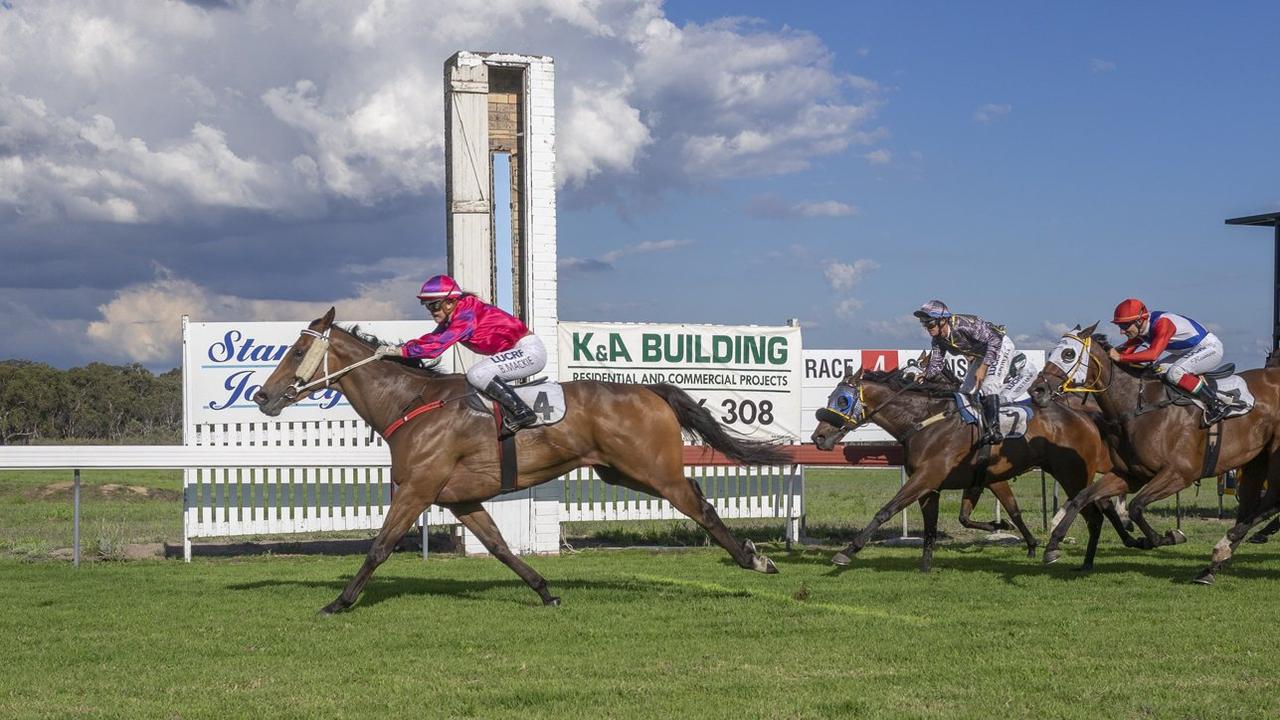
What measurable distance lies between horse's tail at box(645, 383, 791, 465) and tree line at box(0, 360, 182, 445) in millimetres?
38691

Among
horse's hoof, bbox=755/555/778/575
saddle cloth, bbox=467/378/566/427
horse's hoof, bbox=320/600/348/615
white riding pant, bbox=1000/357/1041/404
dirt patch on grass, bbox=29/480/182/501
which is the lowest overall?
horse's hoof, bbox=320/600/348/615

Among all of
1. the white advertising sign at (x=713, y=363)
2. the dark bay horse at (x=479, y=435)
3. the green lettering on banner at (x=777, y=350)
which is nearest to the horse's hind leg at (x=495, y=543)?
the dark bay horse at (x=479, y=435)

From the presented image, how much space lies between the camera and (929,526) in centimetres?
1091

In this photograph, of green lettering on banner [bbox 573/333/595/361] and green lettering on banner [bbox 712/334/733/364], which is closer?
green lettering on banner [bbox 573/333/595/361]

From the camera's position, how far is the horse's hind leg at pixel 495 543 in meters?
8.62

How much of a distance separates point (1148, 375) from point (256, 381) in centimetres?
823

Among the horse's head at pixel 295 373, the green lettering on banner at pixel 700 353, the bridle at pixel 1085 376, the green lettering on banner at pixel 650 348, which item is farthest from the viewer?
the green lettering on banner at pixel 700 353

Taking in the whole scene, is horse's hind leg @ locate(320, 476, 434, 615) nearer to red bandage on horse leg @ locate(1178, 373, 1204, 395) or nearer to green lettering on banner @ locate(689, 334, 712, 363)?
red bandage on horse leg @ locate(1178, 373, 1204, 395)

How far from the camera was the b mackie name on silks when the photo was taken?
12.7 metres

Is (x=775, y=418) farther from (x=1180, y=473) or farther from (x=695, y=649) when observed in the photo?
(x=695, y=649)

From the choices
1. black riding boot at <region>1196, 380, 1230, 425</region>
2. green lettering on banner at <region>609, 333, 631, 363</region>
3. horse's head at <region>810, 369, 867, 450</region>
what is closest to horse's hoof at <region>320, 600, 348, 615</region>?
horse's head at <region>810, 369, 867, 450</region>

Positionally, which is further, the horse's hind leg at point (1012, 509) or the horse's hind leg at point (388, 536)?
the horse's hind leg at point (1012, 509)

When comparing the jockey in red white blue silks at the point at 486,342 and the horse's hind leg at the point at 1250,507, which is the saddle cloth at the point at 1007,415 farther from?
the jockey in red white blue silks at the point at 486,342

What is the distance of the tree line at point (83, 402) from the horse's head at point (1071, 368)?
39.3 m
